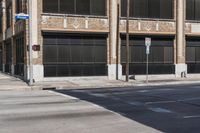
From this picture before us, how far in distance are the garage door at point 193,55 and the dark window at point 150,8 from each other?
10.1ft

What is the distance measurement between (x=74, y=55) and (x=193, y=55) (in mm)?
11199

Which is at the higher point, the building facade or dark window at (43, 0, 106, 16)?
dark window at (43, 0, 106, 16)

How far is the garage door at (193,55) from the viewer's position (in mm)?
37469

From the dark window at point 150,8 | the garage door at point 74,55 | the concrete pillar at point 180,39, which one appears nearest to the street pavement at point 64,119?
the garage door at point 74,55

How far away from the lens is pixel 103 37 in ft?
112

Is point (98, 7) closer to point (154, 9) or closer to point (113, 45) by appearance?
point (113, 45)

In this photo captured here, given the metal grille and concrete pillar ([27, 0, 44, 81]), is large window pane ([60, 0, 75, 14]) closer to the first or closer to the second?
concrete pillar ([27, 0, 44, 81])

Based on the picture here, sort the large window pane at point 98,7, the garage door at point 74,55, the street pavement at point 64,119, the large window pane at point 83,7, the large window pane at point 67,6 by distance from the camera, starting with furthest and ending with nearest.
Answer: the large window pane at point 98,7 → the large window pane at point 83,7 → the large window pane at point 67,6 → the garage door at point 74,55 → the street pavement at point 64,119

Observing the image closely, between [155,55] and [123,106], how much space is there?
20205 millimetres

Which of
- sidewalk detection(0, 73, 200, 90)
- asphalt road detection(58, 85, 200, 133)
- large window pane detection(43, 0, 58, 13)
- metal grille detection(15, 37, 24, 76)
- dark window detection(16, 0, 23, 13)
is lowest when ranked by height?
sidewalk detection(0, 73, 200, 90)

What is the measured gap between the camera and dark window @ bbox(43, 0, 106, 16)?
32188 mm

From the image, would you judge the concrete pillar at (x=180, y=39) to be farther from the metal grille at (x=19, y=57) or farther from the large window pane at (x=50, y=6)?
the metal grille at (x=19, y=57)

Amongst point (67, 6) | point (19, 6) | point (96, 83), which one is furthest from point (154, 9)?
point (19, 6)

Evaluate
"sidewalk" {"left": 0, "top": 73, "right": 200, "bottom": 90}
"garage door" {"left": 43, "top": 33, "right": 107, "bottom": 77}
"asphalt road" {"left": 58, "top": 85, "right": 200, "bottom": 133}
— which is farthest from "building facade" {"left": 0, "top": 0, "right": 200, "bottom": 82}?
"asphalt road" {"left": 58, "top": 85, "right": 200, "bottom": 133}
